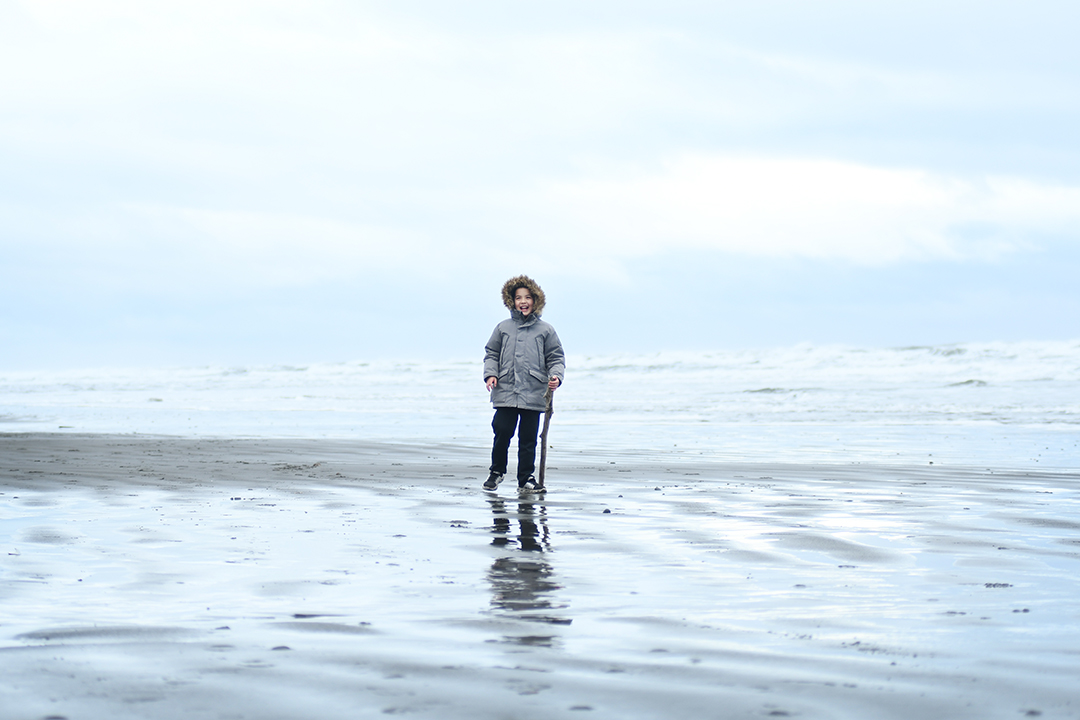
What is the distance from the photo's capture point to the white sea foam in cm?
1656

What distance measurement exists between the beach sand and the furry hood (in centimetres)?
196

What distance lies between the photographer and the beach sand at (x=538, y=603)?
337cm

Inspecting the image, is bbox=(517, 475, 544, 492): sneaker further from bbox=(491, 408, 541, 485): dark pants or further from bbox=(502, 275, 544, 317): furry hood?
bbox=(502, 275, 544, 317): furry hood

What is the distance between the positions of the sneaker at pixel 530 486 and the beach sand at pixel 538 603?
535 mm

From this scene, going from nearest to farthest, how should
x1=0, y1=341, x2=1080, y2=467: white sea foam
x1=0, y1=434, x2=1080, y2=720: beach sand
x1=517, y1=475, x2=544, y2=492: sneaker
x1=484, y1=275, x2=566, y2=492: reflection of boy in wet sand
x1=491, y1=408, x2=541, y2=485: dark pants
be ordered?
x1=0, y1=434, x2=1080, y2=720: beach sand → x1=517, y1=475, x2=544, y2=492: sneaker → x1=491, y1=408, x2=541, y2=485: dark pants → x1=484, y1=275, x2=566, y2=492: reflection of boy in wet sand → x1=0, y1=341, x2=1080, y2=467: white sea foam

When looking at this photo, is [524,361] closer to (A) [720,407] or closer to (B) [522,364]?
(B) [522,364]

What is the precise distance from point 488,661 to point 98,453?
11526mm

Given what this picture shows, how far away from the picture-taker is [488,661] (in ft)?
12.3

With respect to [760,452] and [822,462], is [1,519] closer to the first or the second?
[822,462]

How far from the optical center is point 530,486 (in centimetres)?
1042

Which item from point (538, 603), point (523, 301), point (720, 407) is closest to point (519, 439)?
point (523, 301)

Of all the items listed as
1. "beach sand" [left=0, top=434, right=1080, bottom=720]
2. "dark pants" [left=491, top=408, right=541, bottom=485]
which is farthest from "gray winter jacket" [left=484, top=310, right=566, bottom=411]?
"beach sand" [left=0, top=434, right=1080, bottom=720]

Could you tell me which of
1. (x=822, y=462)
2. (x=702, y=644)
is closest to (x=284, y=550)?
(x=702, y=644)

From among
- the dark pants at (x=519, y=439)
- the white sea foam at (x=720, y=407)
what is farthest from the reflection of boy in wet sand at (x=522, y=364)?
the white sea foam at (x=720, y=407)
